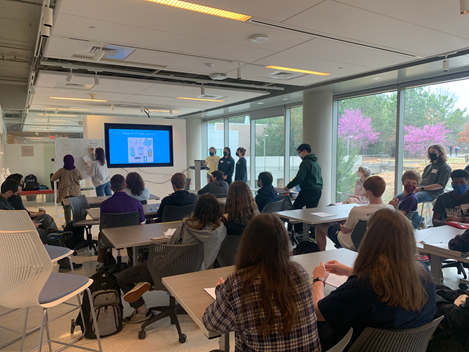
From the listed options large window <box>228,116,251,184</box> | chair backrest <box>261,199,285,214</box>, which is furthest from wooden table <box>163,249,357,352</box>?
large window <box>228,116,251,184</box>

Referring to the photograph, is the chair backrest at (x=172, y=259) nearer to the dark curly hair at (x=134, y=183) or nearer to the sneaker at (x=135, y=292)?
the sneaker at (x=135, y=292)

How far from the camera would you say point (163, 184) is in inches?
361

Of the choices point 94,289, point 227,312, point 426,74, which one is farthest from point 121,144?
point 227,312

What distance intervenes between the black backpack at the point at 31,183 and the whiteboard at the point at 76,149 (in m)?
3.85

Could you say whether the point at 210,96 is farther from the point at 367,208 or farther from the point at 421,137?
the point at 367,208

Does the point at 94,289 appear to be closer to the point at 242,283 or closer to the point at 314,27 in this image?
the point at 242,283

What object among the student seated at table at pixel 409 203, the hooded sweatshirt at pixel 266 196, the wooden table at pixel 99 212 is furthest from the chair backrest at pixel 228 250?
the student seated at table at pixel 409 203

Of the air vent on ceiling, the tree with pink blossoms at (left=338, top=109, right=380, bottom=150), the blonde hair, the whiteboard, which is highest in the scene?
the air vent on ceiling

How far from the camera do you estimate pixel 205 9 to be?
3037 mm

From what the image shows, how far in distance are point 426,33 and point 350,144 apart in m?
4.05

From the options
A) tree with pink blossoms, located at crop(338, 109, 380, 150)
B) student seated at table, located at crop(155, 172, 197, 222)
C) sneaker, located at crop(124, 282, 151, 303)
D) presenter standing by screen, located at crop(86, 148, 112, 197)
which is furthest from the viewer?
presenter standing by screen, located at crop(86, 148, 112, 197)

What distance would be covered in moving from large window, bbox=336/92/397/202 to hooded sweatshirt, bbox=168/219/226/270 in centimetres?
512

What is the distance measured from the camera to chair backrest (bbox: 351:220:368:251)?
319 cm

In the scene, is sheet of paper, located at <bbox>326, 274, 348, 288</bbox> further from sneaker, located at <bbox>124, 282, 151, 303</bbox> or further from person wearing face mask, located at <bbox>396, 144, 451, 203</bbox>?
person wearing face mask, located at <bbox>396, 144, 451, 203</bbox>
